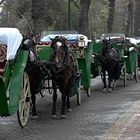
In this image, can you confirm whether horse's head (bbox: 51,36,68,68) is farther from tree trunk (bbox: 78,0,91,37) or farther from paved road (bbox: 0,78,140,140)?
tree trunk (bbox: 78,0,91,37)

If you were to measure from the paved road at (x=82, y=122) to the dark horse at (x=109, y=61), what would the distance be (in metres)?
1.59

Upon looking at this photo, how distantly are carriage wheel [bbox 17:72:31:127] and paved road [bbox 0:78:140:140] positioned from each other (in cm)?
18

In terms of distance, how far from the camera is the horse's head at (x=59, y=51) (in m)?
12.0

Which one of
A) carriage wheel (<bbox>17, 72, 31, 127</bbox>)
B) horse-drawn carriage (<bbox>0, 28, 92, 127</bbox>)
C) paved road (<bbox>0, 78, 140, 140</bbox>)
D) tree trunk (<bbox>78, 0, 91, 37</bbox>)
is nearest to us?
horse-drawn carriage (<bbox>0, 28, 92, 127</bbox>)

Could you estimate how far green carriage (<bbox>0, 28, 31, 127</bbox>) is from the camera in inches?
374

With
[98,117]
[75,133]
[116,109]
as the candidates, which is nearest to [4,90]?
[75,133]

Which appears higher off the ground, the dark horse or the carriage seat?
the carriage seat

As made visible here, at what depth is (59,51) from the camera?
1196 centimetres

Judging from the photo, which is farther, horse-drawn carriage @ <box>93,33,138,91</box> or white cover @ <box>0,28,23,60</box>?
horse-drawn carriage @ <box>93,33,138,91</box>

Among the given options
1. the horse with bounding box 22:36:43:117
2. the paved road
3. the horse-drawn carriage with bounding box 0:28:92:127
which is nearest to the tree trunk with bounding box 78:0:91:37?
the paved road

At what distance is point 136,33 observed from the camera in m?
44.6

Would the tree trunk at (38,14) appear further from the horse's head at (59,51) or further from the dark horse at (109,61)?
the horse's head at (59,51)

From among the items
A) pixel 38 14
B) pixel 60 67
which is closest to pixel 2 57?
pixel 60 67

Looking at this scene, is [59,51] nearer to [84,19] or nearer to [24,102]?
[24,102]
